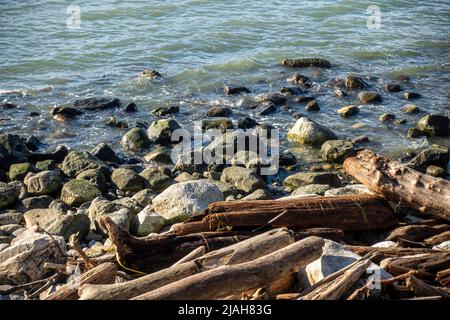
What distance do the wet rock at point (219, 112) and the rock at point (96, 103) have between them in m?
2.40

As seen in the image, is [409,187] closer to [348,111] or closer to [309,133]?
[309,133]

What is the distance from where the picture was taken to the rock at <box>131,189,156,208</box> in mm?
9872

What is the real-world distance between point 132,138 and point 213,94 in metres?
3.71

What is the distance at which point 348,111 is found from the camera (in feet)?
46.6

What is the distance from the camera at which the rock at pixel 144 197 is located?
389 inches

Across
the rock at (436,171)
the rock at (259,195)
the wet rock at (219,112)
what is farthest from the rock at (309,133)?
the rock at (259,195)

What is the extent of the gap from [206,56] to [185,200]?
34.6 ft

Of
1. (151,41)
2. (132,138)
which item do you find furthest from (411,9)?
(132,138)

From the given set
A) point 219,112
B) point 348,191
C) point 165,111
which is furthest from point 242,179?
point 165,111

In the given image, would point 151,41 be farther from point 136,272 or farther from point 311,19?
point 136,272

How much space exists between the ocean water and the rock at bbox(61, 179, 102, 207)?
2.54m

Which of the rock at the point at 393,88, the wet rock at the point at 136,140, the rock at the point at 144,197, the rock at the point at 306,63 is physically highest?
the rock at the point at 306,63

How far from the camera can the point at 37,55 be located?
60.4 ft

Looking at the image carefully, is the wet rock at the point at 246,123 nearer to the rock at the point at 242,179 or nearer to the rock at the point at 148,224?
the rock at the point at 242,179
